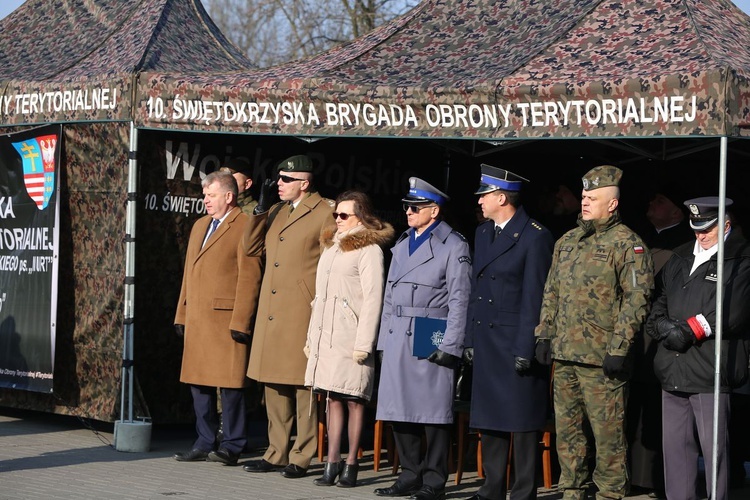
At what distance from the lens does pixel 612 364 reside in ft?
22.9

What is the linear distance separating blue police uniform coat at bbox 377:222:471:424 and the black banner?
323 cm

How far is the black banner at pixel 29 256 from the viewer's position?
9.91m

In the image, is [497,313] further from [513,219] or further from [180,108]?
[180,108]

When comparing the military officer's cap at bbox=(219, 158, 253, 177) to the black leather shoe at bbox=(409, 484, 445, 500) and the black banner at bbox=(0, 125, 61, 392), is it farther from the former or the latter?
the black leather shoe at bbox=(409, 484, 445, 500)

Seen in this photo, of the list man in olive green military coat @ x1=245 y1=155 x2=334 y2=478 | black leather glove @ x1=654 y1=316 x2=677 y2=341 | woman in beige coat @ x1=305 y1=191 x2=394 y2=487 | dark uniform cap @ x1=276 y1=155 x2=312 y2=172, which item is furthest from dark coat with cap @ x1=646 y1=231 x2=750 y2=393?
dark uniform cap @ x1=276 y1=155 x2=312 y2=172

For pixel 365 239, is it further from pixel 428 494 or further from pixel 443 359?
pixel 428 494

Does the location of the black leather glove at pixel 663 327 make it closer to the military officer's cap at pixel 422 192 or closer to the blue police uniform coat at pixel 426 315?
the blue police uniform coat at pixel 426 315

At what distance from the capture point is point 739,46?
7293 millimetres

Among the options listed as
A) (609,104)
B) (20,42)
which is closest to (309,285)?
(609,104)

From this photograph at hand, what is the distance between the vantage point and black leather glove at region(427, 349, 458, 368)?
7.65 m

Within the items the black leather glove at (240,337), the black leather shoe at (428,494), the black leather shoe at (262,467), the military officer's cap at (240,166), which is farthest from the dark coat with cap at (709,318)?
the military officer's cap at (240,166)

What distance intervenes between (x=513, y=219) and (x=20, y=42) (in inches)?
223

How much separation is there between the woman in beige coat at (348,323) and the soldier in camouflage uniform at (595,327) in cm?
127

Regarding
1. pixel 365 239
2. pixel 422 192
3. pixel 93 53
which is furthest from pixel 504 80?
pixel 93 53
